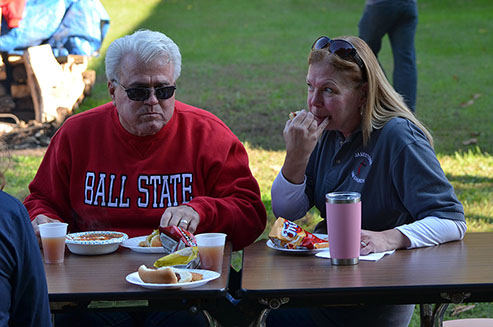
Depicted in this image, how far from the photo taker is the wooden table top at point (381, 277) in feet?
6.79

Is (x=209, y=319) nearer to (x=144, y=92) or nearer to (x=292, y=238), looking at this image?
(x=292, y=238)

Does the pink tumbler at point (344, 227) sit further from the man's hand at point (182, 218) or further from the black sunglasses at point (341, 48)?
the black sunglasses at point (341, 48)

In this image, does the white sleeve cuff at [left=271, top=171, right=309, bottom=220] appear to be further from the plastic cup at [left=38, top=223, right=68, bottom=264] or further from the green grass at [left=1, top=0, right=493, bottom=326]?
the green grass at [left=1, top=0, right=493, bottom=326]

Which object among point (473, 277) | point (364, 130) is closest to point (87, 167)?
point (364, 130)

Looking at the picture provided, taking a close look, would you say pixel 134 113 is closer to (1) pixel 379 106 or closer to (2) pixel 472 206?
(1) pixel 379 106

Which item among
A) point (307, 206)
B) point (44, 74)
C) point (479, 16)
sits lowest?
point (479, 16)

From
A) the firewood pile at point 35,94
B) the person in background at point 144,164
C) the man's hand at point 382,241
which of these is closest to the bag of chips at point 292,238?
the man's hand at point 382,241

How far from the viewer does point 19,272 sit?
166cm

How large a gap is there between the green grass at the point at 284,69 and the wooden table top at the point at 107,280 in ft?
6.55

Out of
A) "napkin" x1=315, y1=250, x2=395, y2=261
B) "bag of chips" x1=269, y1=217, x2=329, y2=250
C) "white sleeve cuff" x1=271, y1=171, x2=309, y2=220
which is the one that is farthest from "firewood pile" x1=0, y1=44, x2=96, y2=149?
"napkin" x1=315, y1=250, x2=395, y2=261

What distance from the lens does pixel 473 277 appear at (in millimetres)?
2152

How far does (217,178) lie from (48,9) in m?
5.54

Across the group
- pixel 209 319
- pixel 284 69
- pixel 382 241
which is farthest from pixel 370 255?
pixel 284 69

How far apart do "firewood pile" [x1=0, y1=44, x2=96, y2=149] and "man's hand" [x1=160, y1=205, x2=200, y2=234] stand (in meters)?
5.46
